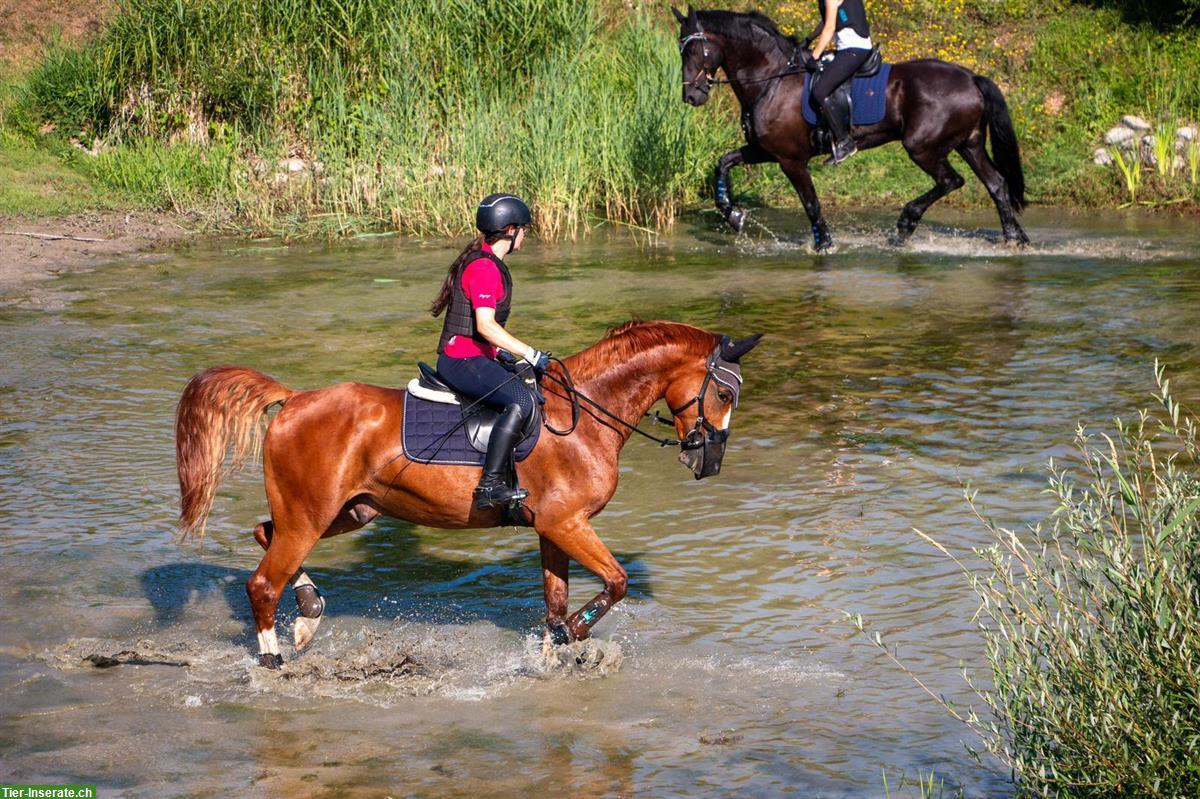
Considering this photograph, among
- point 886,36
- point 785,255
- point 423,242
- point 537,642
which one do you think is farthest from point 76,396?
point 886,36

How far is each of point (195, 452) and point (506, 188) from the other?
1155 cm

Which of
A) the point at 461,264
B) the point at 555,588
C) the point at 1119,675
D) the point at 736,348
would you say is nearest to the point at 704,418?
the point at 736,348

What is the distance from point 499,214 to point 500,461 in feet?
3.71

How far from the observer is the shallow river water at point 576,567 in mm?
5820

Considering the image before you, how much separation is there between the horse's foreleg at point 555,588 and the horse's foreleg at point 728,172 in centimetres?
1106

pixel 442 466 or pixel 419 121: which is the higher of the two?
pixel 419 121

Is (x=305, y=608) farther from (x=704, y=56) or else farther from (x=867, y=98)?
(x=867, y=98)

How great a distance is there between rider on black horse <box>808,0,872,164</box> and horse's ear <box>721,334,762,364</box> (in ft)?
33.6

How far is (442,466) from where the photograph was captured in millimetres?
6629

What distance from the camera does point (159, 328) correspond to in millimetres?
13820

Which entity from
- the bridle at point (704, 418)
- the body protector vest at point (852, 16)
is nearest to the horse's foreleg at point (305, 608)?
the bridle at point (704, 418)

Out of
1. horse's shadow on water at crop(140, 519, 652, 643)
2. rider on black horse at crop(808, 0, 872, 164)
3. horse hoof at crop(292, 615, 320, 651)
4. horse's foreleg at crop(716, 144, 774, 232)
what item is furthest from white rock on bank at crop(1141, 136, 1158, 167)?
horse hoof at crop(292, 615, 320, 651)

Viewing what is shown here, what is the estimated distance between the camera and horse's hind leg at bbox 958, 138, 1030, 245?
17.0 m

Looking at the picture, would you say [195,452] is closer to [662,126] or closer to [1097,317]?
[1097,317]
